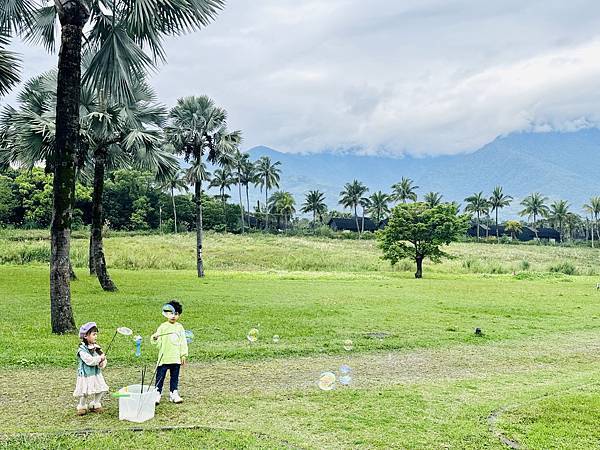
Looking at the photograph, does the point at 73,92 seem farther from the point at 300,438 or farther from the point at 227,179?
the point at 227,179

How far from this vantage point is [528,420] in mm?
6957

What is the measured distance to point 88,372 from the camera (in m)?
7.07

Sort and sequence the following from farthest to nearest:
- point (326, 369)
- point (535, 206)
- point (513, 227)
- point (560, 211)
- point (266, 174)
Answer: point (513, 227)
point (535, 206)
point (560, 211)
point (266, 174)
point (326, 369)

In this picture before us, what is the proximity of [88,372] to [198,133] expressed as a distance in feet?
81.4

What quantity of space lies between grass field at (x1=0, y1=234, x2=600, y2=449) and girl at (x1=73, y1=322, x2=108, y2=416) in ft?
0.87

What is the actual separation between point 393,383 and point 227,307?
938 centimetres

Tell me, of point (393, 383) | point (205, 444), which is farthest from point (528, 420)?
point (205, 444)

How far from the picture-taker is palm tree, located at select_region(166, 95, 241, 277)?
100ft

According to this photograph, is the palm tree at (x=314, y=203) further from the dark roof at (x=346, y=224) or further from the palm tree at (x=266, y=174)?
the palm tree at (x=266, y=174)

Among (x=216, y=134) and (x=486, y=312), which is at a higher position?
(x=216, y=134)

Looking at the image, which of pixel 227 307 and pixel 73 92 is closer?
pixel 73 92

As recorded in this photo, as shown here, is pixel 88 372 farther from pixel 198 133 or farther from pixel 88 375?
pixel 198 133

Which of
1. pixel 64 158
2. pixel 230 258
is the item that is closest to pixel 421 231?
pixel 230 258

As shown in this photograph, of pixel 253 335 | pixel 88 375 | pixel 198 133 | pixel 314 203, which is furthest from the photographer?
pixel 314 203
